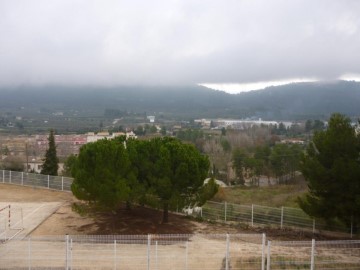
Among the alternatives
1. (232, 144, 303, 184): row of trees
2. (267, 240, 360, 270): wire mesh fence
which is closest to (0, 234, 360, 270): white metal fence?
(267, 240, 360, 270): wire mesh fence

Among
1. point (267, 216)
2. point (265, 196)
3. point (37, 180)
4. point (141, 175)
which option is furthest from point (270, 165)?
point (141, 175)

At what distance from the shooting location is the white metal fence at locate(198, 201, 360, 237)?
17.8 meters

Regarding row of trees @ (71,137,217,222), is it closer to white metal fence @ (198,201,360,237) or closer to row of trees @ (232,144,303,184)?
white metal fence @ (198,201,360,237)

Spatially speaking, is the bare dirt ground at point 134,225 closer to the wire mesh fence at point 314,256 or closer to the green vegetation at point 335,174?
the green vegetation at point 335,174

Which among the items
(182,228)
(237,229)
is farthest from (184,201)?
(237,229)

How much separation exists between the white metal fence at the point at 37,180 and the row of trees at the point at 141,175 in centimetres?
944

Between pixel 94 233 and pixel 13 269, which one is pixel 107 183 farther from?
pixel 13 269

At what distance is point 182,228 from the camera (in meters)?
17.7

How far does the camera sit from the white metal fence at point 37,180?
26.6 m

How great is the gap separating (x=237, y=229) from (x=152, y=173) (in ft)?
14.5

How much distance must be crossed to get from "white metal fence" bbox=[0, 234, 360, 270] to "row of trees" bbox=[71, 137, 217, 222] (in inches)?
60.7

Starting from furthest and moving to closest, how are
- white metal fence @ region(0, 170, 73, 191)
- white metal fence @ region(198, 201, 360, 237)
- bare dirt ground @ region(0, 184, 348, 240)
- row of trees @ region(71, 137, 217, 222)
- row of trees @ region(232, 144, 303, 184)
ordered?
row of trees @ region(232, 144, 303, 184) < white metal fence @ region(0, 170, 73, 191) < white metal fence @ region(198, 201, 360, 237) < bare dirt ground @ region(0, 184, 348, 240) < row of trees @ region(71, 137, 217, 222)

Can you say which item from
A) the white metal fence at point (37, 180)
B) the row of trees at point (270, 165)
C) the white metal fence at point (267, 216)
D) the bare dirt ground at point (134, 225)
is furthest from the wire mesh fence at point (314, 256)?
the row of trees at point (270, 165)

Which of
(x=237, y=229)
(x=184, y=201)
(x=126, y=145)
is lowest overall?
(x=237, y=229)
